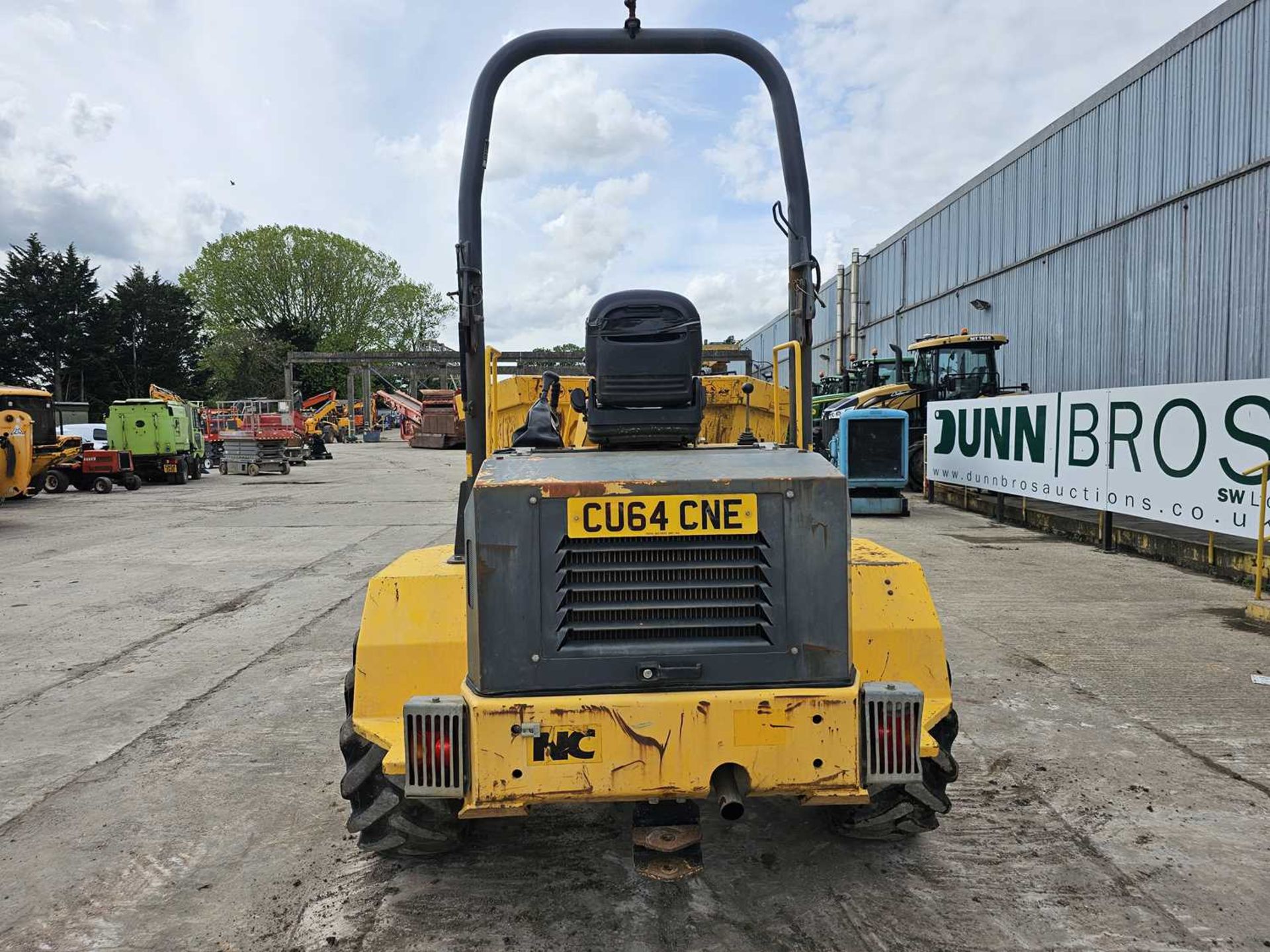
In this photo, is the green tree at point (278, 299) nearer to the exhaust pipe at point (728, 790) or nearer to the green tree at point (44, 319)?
the green tree at point (44, 319)

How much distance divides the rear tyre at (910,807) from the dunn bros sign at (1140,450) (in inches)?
265

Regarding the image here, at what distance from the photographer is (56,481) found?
68.8 feet

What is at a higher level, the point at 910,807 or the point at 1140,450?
the point at 1140,450

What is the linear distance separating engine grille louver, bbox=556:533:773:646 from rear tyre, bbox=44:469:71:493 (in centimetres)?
2253

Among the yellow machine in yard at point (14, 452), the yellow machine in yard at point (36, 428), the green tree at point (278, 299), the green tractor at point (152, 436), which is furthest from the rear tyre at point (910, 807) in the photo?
the green tree at point (278, 299)

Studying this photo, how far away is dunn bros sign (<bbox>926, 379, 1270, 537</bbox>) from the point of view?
8.47 metres

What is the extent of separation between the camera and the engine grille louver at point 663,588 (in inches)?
110

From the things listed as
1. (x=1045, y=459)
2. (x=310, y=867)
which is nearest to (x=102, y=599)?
(x=310, y=867)

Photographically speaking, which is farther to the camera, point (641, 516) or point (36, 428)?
point (36, 428)

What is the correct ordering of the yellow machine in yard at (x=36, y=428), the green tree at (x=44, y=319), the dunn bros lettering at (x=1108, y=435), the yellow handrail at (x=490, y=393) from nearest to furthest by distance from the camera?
the yellow handrail at (x=490, y=393) < the dunn bros lettering at (x=1108, y=435) < the yellow machine in yard at (x=36, y=428) < the green tree at (x=44, y=319)

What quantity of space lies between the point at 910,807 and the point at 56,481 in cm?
2314

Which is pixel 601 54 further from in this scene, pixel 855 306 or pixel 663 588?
pixel 855 306

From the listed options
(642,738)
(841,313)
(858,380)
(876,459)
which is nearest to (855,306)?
(841,313)

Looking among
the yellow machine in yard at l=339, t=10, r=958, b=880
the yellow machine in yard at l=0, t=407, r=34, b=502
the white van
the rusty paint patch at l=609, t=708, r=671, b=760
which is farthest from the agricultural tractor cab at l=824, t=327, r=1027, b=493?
the white van
